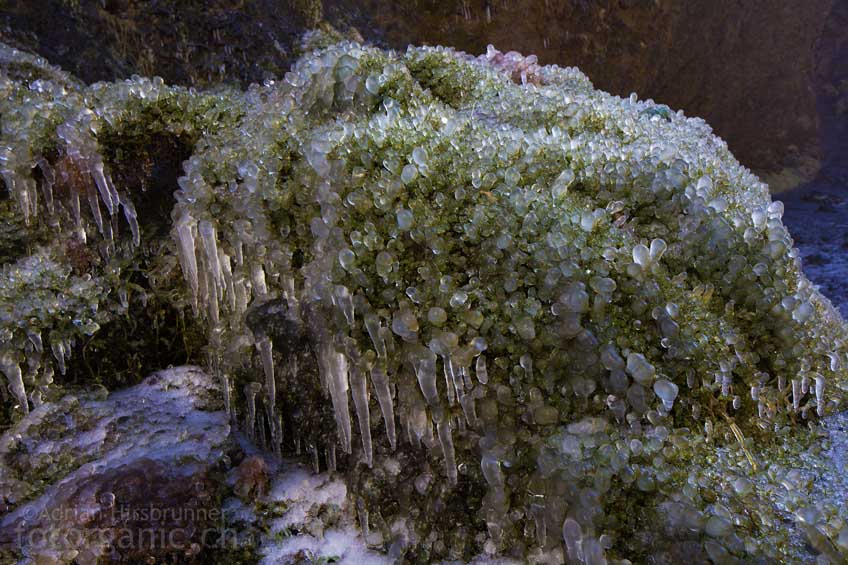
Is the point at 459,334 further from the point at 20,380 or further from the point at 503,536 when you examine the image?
the point at 20,380

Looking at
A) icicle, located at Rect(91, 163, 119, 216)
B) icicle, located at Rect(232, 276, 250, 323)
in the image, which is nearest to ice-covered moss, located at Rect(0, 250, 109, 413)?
icicle, located at Rect(91, 163, 119, 216)

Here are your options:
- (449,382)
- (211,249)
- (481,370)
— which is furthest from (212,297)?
(481,370)

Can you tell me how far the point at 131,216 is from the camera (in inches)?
153

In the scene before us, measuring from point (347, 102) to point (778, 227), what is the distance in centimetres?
277

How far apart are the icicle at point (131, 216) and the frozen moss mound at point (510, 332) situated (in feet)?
1.70

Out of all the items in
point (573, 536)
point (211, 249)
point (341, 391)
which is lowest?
point (573, 536)

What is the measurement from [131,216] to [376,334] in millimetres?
2426

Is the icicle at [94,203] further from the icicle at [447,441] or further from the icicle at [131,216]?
the icicle at [447,441]

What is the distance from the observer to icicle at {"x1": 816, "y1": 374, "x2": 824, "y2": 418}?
2.57m

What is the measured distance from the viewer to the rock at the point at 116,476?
2611 mm

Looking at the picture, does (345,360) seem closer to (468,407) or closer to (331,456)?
(468,407)

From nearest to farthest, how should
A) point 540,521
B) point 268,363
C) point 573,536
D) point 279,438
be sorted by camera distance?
point 573,536 < point 540,521 < point 268,363 < point 279,438

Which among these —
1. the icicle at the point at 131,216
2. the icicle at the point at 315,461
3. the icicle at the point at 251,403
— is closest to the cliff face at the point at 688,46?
the icicle at the point at 131,216

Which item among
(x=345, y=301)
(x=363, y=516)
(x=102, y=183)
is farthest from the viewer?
(x=102, y=183)
